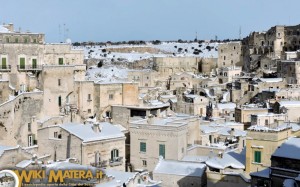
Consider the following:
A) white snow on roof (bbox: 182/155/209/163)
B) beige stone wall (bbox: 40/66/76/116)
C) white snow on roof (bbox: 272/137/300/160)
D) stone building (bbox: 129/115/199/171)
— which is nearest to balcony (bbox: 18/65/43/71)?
beige stone wall (bbox: 40/66/76/116)

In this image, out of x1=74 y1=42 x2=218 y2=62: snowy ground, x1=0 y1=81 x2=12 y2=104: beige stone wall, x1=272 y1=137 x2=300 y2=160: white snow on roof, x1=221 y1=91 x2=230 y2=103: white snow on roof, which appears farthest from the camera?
x1=74 y1=42 x2=218 y2=62: snowy ground

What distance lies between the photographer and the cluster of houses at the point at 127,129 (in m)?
26.1

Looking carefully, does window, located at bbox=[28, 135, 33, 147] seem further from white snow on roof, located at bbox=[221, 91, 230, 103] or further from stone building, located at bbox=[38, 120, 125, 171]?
white snow on roof, located at bbox=[221, 91, 230, 103]

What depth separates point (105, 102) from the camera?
41500mm

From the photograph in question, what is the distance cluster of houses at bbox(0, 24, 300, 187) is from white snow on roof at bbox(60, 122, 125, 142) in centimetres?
6

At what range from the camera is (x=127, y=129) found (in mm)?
36844

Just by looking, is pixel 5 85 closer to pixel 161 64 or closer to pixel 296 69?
pixel 296 69

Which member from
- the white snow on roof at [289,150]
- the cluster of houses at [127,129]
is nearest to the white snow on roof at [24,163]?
the cluster of houses at [127,129]

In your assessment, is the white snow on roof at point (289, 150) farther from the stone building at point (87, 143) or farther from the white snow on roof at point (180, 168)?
the stone building at point (87, 143)

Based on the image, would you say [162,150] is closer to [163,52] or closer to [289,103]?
[289,103]

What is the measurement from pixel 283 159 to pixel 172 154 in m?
11.2

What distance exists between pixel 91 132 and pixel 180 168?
643 cm

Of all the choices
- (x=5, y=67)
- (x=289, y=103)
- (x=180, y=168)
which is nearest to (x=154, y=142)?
(x=180, y=168)

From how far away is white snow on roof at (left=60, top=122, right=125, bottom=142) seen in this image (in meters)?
31.3
